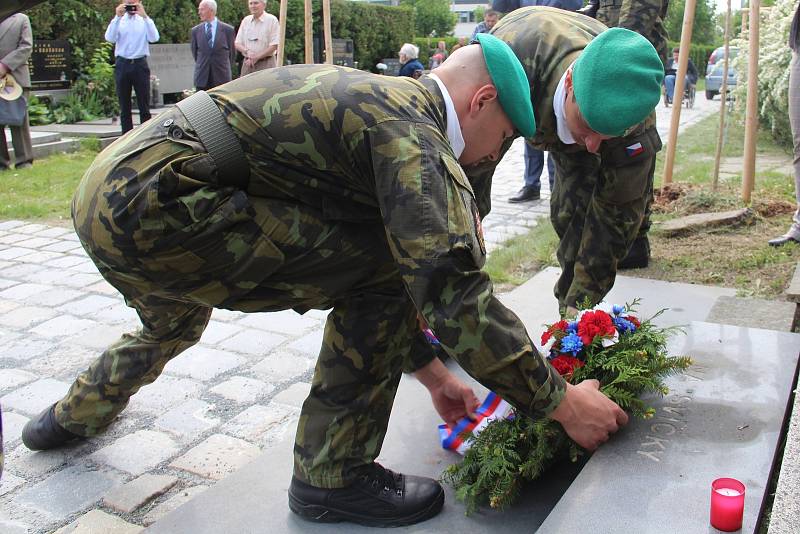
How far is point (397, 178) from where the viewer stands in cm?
176

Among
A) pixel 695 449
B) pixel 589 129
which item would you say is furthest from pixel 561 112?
pixel 695 449

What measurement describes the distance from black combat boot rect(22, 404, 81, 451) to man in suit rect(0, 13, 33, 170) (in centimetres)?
634

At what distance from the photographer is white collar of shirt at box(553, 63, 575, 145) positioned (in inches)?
103

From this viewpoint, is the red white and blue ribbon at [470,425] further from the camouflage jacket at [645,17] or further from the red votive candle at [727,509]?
the camouflage jacket at [645,17]

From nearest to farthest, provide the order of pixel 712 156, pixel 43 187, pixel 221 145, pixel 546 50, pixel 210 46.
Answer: pixel 221 145 → pixel 546 50 → pixel 43 187 → pixel 712 156 → pixel 210 46

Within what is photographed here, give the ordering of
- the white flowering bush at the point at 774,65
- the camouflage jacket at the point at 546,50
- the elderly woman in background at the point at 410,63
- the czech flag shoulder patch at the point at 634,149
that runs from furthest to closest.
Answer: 1. the elderly woman in background at the point at 410,63
2. the white flowering bush at the point at 774,65
3. the czech flag shoulder patch at the point at 634,149
4. the camouflage jacket at the point at 546,50

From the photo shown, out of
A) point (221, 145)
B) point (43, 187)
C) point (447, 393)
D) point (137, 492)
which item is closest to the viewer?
point (221, 145)

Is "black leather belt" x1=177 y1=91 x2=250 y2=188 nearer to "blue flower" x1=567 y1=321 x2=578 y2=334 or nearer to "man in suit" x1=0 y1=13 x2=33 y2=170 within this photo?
"blue flower" x1=567 y1=321 x2=578 y2=334

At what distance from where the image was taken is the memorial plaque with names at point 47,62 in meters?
11.5

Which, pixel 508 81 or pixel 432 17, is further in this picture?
pixel 432 17

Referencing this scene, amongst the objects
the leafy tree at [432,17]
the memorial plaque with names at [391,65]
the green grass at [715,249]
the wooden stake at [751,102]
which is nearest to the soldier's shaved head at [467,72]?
the green grass at [715,249]

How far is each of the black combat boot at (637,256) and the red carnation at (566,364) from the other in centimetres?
216

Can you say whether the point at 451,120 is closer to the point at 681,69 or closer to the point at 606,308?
the point at 606,308

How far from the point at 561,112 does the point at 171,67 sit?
1361cm
